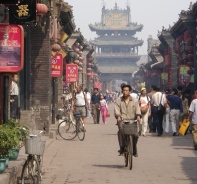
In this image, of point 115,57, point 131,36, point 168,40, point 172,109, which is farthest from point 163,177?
point 131,36

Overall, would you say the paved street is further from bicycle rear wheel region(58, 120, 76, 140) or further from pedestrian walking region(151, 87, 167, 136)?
pedestrian walking region(151, 87, 167, 136)

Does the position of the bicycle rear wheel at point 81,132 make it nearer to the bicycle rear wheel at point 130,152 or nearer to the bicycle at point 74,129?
the bicycle at point 74,129

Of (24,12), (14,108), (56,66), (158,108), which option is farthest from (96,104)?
(24,12)

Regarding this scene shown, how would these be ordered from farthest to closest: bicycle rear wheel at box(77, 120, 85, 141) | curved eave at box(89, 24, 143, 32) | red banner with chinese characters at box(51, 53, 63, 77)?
curved eave at box(89, 24, 143, 32) → red banner with chinese characters at box(51, 53, 63, 77) → bicycle rear wheel at box(77, 120, 85, 141)

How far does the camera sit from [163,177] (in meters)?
14.3

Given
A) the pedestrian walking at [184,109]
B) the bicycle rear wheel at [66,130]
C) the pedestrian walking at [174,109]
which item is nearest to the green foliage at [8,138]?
the bicycle rear wheel at [66,130]

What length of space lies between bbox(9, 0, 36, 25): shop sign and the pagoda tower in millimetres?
132486

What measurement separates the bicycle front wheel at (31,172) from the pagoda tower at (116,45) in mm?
134086

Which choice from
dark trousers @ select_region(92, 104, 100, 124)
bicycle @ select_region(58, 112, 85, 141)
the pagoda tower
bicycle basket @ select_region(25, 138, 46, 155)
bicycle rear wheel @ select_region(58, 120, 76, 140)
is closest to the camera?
bicycle basket @ select_region(25, 138, 46, 155)

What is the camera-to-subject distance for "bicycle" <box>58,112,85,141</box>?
24203 mm

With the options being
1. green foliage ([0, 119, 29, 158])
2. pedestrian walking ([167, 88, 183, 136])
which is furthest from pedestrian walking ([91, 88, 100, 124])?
green foliage ([0, 119, 29, 158])

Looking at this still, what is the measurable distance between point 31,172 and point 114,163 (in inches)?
201

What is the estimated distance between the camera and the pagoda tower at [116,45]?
492ft

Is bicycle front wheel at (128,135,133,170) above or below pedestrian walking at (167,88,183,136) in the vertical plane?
below
